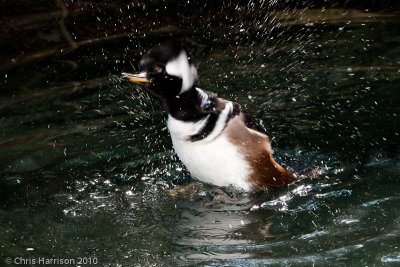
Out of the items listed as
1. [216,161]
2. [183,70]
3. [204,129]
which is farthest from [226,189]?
[183,70]

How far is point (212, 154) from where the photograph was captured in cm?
552

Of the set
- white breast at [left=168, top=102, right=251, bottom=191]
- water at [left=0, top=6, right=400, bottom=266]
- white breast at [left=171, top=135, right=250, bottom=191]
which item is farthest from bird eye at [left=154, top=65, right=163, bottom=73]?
water at [left=0, top=6, right=400, bottom=266]

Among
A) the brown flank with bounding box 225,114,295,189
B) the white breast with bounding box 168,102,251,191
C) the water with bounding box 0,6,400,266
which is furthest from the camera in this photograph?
the brown flank with bounding box 225,114,295,189

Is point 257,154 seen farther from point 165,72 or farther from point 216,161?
point 165,72

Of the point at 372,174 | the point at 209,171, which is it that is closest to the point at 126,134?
the point at 209,171

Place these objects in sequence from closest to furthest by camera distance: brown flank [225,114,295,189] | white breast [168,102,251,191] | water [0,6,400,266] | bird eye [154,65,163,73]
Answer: water [0,6,400,266] < bird eye [154,65,163,73] < white breast [168,102,251,191] < brown flank [225,114,295,189]

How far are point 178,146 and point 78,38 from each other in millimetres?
3798

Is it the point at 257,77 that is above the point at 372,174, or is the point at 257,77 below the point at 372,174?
above

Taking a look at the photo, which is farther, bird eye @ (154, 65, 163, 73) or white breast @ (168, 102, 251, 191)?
white breast @ (168, 102, 251, 191)

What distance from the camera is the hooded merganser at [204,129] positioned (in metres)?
5.27

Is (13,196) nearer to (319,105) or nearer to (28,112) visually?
(28,112)

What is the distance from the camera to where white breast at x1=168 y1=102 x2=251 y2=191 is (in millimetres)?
5516

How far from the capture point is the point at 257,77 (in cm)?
791

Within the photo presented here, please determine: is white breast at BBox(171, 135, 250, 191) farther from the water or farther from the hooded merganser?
the water
